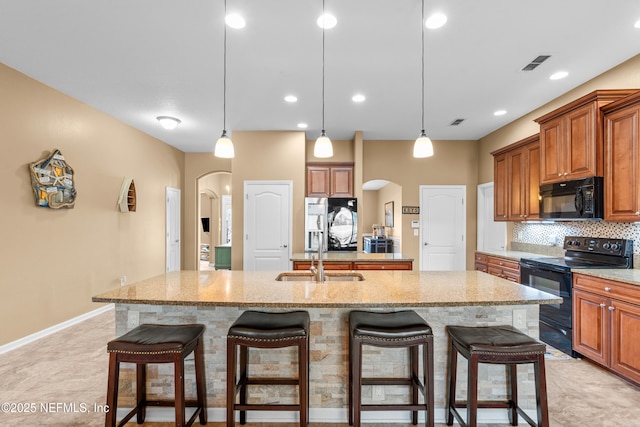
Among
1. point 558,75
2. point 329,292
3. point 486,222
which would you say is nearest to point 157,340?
point 329,292

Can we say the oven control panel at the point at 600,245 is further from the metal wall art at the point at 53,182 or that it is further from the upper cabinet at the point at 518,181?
the metal wall art at the point at 53,182

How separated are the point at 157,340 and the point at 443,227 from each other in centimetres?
524

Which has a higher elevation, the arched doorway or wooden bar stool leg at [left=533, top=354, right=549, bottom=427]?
the arched doorway

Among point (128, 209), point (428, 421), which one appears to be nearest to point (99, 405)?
point (428, 421)

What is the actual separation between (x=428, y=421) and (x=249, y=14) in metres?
2.91

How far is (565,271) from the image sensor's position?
9.95 ft

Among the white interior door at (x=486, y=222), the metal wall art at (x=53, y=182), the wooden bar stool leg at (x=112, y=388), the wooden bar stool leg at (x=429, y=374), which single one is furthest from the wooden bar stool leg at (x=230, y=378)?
the white interior door at (x=486, y=222)

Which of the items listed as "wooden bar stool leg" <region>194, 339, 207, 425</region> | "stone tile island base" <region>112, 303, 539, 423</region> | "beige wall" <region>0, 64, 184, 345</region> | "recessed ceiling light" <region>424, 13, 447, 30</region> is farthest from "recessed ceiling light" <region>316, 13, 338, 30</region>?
"beige wall" <region>0, 64, 184, 345</region>

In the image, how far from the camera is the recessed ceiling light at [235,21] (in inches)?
95.5

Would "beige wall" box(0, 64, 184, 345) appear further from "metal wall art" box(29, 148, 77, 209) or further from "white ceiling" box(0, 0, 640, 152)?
"white ceiling" box(0, 0, 640, 152)

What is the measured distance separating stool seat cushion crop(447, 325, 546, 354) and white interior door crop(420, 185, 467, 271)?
3.96m

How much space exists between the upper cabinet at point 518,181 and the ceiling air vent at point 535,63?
1016mm

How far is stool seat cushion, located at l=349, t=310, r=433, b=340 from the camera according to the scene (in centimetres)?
175

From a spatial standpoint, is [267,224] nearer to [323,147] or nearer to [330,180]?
[330,180]
